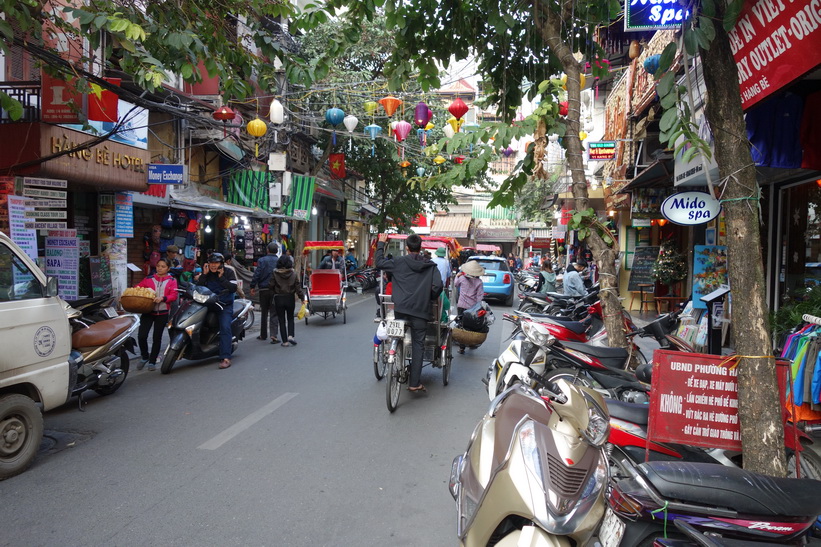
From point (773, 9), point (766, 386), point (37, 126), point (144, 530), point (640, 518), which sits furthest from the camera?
point (37, 126)

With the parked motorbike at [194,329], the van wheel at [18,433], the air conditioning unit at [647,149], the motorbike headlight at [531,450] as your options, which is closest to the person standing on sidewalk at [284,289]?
the parked motorbike at [194,329]

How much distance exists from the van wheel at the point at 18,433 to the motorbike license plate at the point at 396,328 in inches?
128

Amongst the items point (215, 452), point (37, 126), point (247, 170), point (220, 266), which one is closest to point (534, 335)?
point (215, 452)

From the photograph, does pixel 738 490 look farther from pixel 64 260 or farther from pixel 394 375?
pixel 64 260

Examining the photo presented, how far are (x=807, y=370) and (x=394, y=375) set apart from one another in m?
3.70

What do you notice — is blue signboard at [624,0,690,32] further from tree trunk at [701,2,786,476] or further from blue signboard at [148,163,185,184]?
blue signboard at [148,163,185,184]

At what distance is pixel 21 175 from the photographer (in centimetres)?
936

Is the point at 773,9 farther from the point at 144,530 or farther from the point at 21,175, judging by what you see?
the point at 21,175

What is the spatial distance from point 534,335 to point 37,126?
354 inches

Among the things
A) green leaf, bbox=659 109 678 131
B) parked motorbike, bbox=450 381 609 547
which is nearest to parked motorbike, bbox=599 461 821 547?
parked motorbike, bbox=450 381 609 547

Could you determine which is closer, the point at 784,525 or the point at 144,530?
the point at 784,525

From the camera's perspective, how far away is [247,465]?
4449 mm

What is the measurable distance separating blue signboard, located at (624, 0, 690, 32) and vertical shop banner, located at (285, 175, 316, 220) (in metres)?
14.9

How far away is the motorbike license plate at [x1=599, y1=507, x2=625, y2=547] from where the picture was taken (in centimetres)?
246
